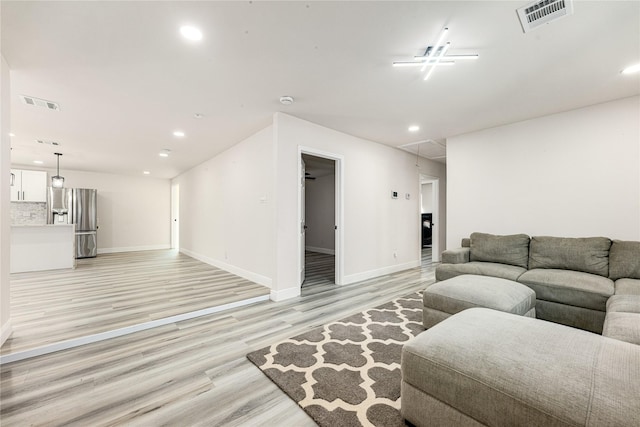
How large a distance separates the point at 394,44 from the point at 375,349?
260 centimetres

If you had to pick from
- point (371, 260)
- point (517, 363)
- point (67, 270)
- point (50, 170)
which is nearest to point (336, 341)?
point (517, 363)

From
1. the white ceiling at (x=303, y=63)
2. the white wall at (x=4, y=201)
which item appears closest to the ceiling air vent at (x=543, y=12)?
the white ceiling at (x=303, y=63)

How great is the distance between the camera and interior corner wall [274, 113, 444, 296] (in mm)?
3580

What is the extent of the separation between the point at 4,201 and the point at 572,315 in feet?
17.8

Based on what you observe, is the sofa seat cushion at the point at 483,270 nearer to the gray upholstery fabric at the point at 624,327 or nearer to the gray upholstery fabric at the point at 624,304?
the gray upholstery fabric at the point at 624,304

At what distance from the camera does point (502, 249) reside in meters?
3.47

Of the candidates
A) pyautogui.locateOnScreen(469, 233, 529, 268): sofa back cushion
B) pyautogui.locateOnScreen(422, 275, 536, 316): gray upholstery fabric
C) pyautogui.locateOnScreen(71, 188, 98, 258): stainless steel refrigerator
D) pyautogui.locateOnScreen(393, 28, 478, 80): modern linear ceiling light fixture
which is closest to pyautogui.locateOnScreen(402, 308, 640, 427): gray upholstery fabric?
pyautogui.locateOnScreen(422, 275, 536, 316): gray upholstery fabric

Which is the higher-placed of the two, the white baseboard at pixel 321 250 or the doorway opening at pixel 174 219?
the doorway opening at pixel 174 219

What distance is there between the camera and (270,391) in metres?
1.71

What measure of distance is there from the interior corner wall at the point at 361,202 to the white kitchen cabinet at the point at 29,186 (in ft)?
24.3

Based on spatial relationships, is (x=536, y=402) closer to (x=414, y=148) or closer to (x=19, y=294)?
(x=414, y=148)

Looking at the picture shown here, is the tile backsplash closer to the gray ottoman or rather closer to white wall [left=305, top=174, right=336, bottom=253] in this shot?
white wall [left=305, top=174, right=336, bottom=253]

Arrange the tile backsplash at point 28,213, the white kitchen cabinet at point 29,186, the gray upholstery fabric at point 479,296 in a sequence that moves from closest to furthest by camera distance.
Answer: the gray upholstery fabric at point 479,296, the white kitchen cabinet at point 29,186, the tile backsplash at point 28,213

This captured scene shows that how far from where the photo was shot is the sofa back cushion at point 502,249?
3348 millimetres
